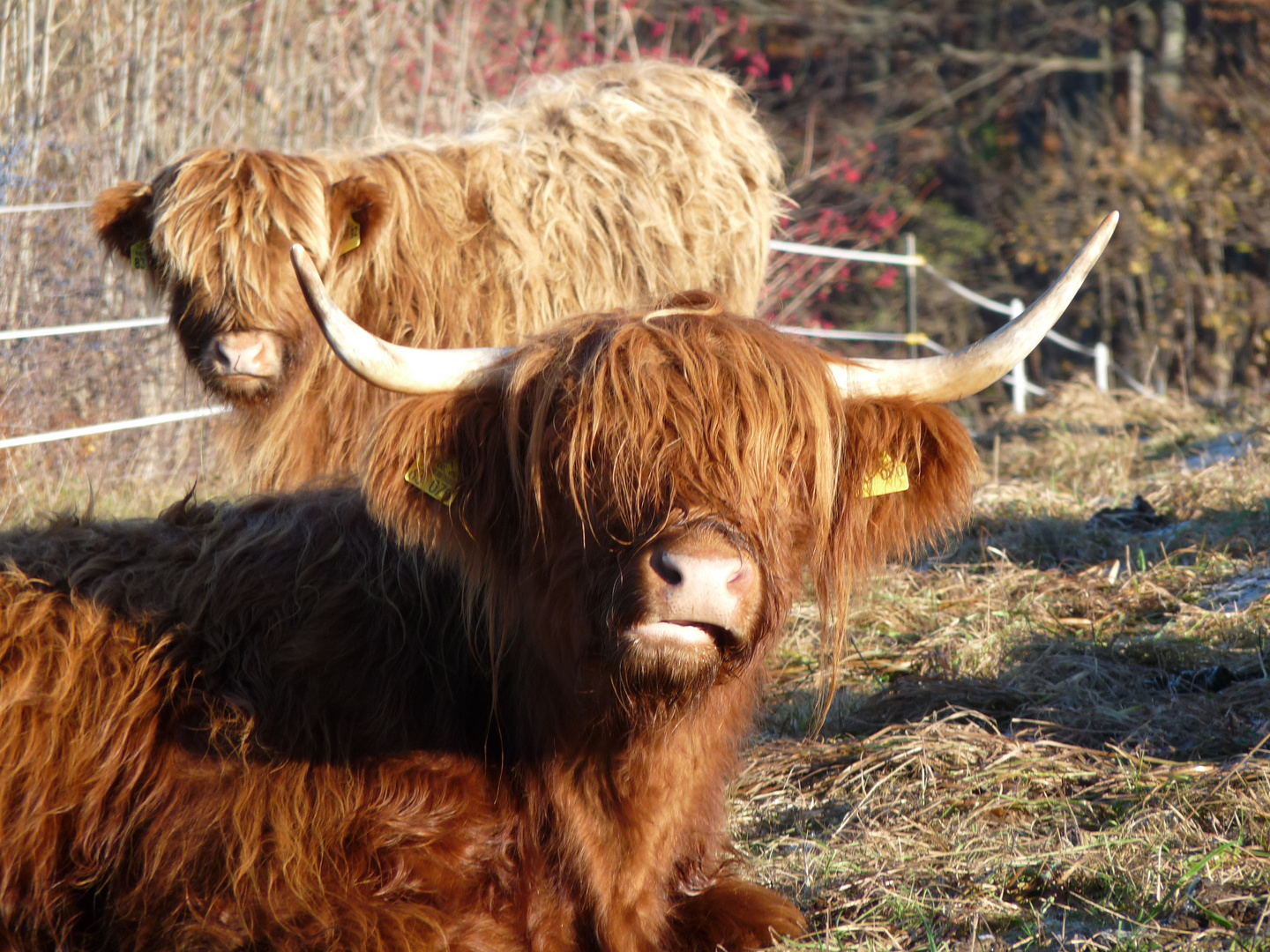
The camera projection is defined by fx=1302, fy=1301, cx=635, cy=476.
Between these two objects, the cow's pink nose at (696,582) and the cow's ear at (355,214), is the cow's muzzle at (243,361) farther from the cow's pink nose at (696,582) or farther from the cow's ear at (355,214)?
the cow's pink nose at (696,582)

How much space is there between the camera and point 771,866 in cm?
272

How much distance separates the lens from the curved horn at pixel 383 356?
81.6 inches

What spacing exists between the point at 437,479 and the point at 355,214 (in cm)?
250

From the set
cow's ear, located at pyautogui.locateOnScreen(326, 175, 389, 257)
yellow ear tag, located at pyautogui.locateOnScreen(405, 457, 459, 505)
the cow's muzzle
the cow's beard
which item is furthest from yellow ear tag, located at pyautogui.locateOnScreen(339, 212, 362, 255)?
the cow's beard

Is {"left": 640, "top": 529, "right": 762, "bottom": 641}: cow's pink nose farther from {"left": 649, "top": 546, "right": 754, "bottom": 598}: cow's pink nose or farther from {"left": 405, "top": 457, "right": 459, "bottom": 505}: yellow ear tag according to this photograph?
{"left": 405, "top": 457, "right": 459, "bottom": 505}: yellow ear tag

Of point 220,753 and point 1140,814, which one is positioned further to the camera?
point 1140,814

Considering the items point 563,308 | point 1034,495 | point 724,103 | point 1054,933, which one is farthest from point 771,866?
point 724,103

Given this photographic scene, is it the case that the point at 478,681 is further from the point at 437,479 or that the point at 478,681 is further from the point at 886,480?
the point at 886,480

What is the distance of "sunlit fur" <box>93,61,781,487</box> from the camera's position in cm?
434

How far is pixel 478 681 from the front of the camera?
2.36m

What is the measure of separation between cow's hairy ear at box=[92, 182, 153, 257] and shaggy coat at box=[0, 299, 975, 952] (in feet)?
8.00

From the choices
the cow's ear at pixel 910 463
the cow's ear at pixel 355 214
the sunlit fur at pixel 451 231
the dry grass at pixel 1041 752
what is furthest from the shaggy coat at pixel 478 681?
the cow's ear at pixel 355 214

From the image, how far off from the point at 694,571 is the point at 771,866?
3.45 feet

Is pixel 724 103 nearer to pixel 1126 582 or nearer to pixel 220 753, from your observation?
pixel 1126 582
